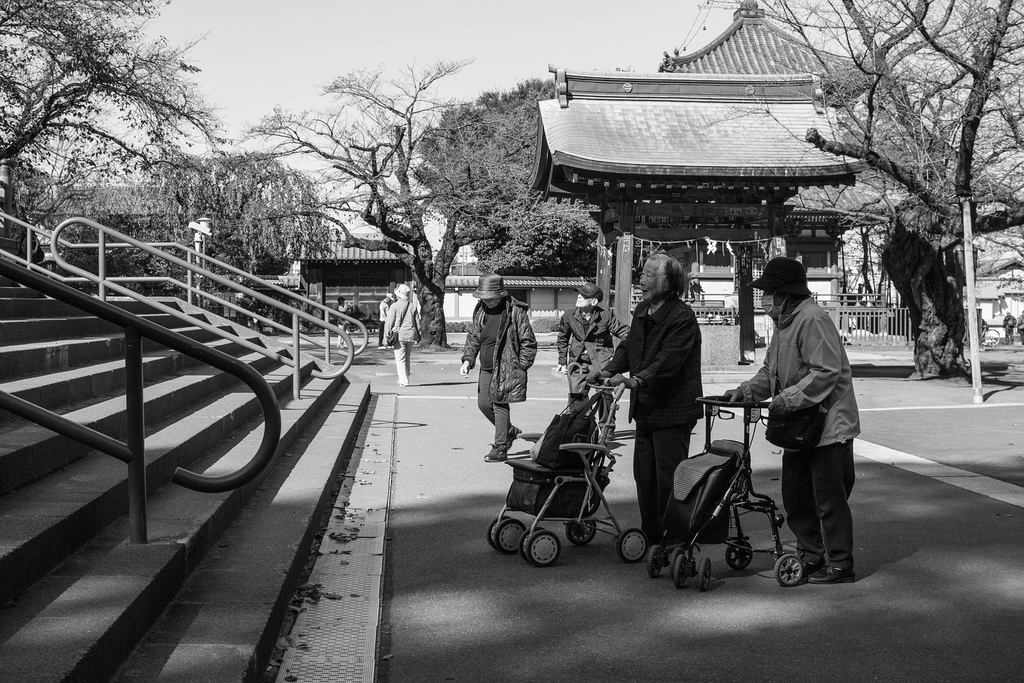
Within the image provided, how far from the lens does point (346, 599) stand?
4.80 m

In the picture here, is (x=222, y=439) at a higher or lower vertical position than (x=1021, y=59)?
lower

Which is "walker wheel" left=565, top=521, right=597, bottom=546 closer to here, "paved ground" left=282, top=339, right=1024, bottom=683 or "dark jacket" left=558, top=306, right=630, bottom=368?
"paved ground" left=282, top=339, right=1024, bottom=683

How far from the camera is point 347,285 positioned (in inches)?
1994

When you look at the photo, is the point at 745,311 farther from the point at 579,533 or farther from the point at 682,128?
the point at 579,533

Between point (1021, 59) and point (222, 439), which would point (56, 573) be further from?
point (1021, 59)

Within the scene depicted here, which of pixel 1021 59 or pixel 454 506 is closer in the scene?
pixel 454 506

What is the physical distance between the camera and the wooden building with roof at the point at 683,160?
19344 millimetres

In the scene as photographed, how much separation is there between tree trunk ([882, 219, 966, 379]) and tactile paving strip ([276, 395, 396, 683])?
13.6m

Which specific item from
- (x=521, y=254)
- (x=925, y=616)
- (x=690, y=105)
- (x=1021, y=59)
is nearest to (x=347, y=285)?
(x=521, y=254)

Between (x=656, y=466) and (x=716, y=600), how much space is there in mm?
856

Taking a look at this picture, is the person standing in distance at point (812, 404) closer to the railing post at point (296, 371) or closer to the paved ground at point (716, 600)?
the paved ground at point (716, 600)

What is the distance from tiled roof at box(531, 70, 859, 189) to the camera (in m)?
19.2

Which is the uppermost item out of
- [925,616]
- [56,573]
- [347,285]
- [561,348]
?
[347,285]

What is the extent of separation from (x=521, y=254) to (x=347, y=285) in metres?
10.5
